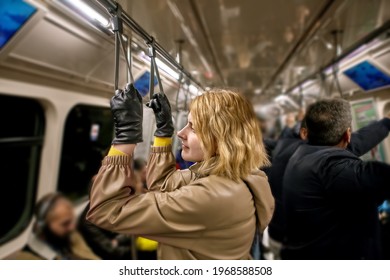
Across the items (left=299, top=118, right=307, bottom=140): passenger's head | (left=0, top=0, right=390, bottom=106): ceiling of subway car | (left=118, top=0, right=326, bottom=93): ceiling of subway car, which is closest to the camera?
(left=0, top=0, right=390, bottom=106): ceiling of subway car

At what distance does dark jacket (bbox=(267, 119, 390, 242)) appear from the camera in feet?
3.62

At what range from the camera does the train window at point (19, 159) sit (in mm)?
1011

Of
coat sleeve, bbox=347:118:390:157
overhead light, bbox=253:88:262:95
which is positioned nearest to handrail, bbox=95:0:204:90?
coat sleeve, bbox=347:118:390:157

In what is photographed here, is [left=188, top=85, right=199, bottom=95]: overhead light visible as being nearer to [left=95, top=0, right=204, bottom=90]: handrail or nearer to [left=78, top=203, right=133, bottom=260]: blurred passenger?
[left=95, top=0, right=204, bottom=90]: handrail

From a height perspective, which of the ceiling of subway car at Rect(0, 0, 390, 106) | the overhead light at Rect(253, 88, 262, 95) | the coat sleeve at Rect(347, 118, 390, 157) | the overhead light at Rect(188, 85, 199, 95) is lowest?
the coat sleeve at Rect(347, 118, 390, 157)

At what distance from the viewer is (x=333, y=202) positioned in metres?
1.08

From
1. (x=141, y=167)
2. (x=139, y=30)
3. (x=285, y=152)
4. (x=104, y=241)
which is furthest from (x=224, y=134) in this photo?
(x=104, y=241)

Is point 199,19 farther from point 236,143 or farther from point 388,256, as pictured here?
point 388,256

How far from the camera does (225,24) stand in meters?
1.60

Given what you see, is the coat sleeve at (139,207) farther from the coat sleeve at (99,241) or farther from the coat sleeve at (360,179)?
the coat sleeve at (360,179)

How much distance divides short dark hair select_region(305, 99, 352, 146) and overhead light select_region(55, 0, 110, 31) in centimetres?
102

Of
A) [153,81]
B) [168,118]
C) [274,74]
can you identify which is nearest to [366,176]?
[168,118]
